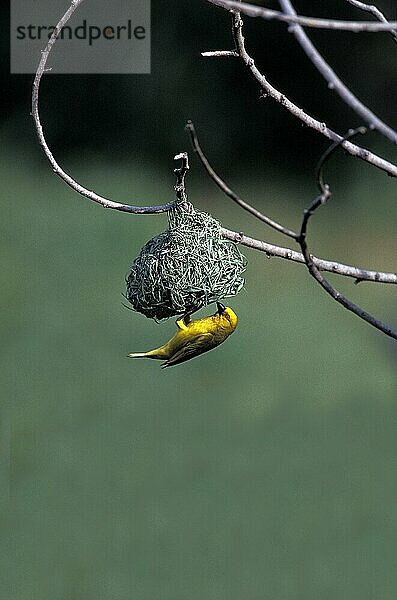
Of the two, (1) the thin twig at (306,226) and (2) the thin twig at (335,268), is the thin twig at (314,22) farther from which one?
(2) the thin twig at (335,268)

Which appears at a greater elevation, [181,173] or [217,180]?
[217,180]

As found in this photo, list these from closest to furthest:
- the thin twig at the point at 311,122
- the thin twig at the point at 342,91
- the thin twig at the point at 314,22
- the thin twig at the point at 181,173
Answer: the thin twig at the point at 314,22 → the thin twig at the point at 342,91 → the thin twig at the point at 311,122 → the thin twig at the point at 181,173

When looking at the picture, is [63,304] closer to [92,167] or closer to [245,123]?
[92,167]

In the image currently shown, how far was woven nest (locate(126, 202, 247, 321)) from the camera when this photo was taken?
5.22 ft

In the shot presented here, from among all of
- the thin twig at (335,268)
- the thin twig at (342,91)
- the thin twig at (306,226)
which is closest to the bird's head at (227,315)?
the thin twig at (335,268)

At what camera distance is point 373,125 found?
1.03 metres

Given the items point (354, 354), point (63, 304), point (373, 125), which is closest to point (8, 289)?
point (63, 304)

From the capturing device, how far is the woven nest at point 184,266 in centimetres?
159

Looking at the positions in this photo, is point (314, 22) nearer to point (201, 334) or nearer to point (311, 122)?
point (311, 122)

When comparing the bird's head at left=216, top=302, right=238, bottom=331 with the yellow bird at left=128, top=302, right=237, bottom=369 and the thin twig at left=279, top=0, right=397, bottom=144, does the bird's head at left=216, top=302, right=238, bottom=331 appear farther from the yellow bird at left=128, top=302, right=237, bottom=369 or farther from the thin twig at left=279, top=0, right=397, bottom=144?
the thin twig at left=279, top=0, right=397, bottom=144

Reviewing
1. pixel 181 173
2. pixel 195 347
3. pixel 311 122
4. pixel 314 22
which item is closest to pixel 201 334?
pixel 195 347

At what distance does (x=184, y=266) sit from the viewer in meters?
1.58

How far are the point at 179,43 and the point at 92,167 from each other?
126cm

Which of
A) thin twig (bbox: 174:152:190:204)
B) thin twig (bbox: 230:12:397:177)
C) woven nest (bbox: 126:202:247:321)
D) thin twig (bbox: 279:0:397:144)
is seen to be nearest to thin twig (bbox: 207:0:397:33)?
thin twig (bbox: 279:0:397:144)
